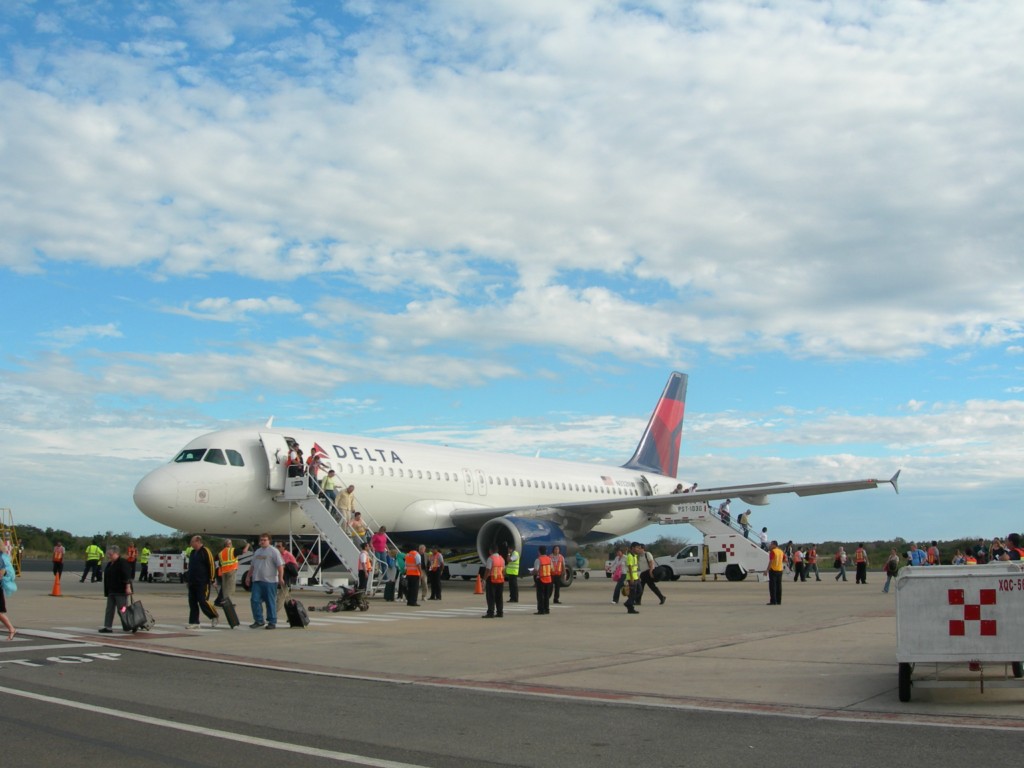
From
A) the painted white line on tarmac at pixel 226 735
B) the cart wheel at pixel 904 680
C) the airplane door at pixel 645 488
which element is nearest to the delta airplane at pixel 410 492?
the airplane door at pixel 645 488

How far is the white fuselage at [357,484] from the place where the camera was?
22219 mm

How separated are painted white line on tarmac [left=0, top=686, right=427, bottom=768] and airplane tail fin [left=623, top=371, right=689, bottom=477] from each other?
33659mm

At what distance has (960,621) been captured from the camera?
8.52m

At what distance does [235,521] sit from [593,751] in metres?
18.0

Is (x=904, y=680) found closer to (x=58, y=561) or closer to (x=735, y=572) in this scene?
(x=58, y=561)

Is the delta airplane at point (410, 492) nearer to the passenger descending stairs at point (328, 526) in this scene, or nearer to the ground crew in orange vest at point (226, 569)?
the passenger descending stairs at point (328, 526)

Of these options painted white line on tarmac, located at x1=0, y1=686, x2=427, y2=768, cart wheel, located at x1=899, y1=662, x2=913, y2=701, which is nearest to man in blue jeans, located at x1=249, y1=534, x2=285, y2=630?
painted white line on tarmac, located at x1=0, y1=686, x2=427, y2=768

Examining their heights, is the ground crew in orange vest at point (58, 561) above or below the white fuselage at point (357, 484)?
below

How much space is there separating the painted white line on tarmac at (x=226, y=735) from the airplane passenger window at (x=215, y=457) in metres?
14.2

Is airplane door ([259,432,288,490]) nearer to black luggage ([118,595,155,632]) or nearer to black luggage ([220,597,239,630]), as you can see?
black luggage ([220,597,239,630])

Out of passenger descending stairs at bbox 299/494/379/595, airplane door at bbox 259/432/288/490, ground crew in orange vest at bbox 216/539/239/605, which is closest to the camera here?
ground crew in orange vest at bbox 216/539/239/605

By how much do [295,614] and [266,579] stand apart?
0.75 meters

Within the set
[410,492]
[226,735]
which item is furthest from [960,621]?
[410,492]

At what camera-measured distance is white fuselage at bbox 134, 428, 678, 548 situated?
72.9ft
